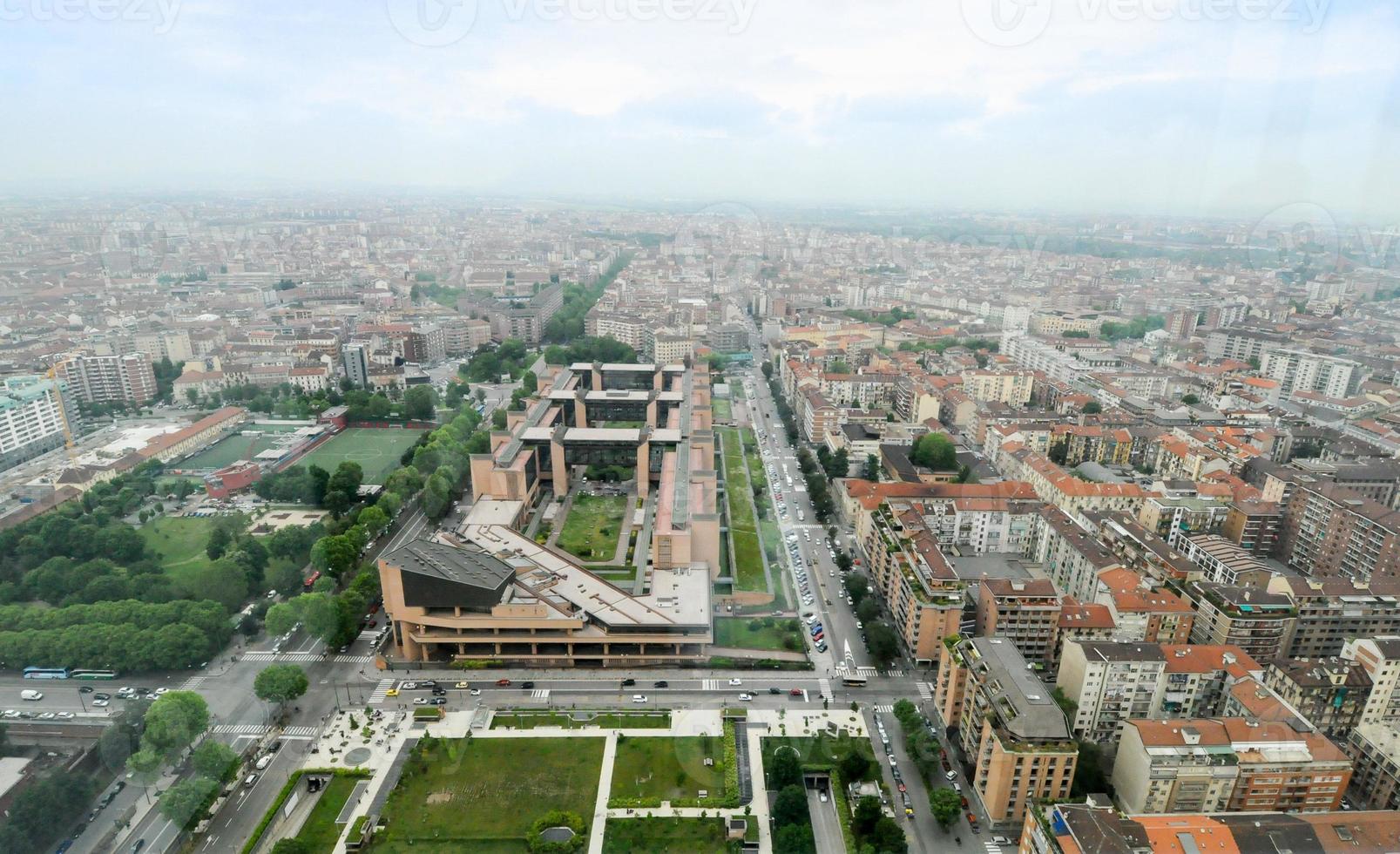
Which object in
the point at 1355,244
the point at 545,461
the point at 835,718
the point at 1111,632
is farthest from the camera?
the point at 1355,244

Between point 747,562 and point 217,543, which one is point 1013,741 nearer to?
point 747,562

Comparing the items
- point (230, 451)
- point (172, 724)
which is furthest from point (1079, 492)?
point (230, 451)

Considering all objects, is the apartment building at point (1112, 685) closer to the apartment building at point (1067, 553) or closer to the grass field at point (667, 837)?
the apartment building at point (1067, 553)

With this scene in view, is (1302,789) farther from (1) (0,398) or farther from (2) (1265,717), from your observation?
(1) (0,398)

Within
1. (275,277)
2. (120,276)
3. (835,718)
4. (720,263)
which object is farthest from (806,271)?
(835,718)

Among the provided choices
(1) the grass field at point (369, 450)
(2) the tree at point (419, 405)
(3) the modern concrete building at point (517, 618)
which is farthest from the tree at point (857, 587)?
(2) the tree at point (419, 405)

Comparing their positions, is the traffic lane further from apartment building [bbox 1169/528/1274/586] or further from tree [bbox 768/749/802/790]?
apartment building [bbox 1169/528/1274/586]
